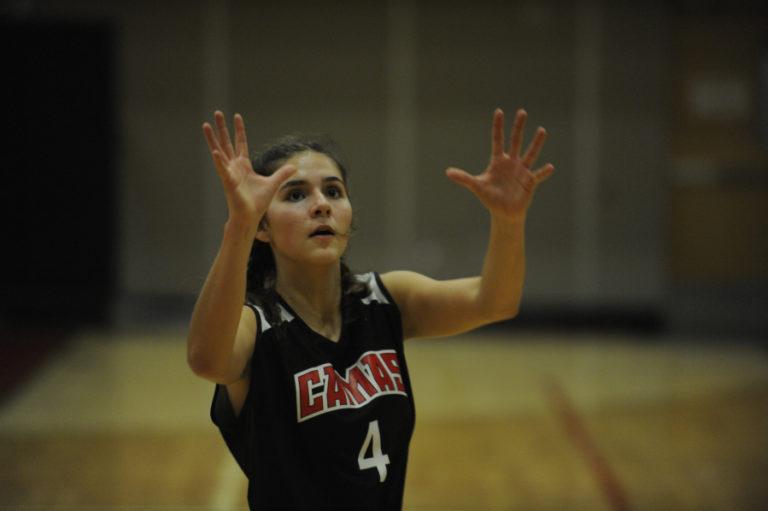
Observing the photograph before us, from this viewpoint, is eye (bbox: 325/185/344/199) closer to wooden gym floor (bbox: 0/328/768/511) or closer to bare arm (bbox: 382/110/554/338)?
bare arm (bbox: 382/110/554/338)

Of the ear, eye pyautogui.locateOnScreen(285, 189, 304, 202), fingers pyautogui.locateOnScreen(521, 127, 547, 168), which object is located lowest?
the ear

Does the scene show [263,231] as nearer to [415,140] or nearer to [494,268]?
[494,268]

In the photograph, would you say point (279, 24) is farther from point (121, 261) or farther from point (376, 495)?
point (376, 495)

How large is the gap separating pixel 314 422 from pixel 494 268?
0.53 m

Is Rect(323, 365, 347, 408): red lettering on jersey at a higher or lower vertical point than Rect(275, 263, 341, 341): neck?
lower

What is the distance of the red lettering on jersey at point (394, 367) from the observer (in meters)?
1.75

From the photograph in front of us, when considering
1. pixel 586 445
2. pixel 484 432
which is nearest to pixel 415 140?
pixel 484 432

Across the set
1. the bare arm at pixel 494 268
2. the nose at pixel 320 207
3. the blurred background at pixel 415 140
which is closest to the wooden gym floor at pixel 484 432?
the blurred background at pixel 415 140

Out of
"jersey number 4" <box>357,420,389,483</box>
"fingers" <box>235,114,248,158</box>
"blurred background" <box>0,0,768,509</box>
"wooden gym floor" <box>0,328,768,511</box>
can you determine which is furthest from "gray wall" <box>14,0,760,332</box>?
"fingers" <box>235,114,248,158</box>

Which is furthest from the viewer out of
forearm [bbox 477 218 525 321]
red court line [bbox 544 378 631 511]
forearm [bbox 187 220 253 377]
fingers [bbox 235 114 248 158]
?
red court line [bbox 544 378 631 511]

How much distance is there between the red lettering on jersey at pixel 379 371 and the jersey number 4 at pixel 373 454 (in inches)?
3.2

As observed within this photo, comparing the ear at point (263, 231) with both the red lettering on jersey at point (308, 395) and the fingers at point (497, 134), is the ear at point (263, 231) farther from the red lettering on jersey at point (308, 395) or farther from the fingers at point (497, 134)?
the fingers at point (497, 134)

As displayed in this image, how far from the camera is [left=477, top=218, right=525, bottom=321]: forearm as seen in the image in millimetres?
1793

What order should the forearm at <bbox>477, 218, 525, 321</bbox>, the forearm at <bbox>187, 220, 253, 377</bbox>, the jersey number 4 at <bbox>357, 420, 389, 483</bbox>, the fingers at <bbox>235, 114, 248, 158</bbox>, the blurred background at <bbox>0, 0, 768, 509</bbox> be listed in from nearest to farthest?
1. the forearm at <bbox>187, 220, 253, 377</bbox>
2. the fingers at <bbox>235, 114, 248, 158</bbox>
3. the jersey number 4 at <bbox>357, 420, 389, 483</bbox>
4. the forearm at <bbox>477, 218, 525, 321</bbox>
5. the blurred background at <bbox>0, 0, 768, 509</bbox>
